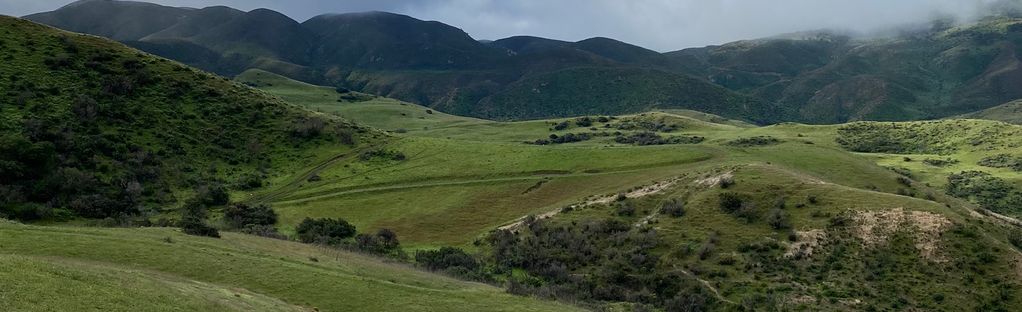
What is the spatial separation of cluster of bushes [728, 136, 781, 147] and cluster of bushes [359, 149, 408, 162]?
68.4m

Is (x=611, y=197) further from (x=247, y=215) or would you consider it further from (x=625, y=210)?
(x=247, y=215)

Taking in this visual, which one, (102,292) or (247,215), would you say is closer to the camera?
(102,292)

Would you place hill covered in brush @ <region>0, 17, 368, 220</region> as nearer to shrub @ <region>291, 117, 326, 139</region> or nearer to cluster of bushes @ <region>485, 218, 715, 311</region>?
shrub @ <region>291, 117, 326, 139</region>

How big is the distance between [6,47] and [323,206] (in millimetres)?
60438

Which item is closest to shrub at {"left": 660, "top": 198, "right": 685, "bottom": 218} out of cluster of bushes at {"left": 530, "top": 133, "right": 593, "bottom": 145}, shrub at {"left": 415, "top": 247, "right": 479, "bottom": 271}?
shrub at {"left": 415, "top": 247, "right": 479, "bottom": 271}

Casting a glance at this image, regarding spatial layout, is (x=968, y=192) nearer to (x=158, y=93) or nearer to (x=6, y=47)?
(x=158, y=93)

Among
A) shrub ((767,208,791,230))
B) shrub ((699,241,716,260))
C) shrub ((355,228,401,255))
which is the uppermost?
shrub ((767,208,791,230))

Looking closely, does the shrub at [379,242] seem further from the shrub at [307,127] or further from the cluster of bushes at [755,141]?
the cluster of bushes at [755,141]

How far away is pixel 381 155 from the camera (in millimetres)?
103250

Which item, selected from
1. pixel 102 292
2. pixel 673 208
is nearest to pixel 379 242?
pixel 673 208

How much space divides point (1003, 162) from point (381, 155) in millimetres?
127160

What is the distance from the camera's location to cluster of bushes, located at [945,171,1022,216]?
101 m

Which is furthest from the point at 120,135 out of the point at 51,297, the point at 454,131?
the point at 454,131

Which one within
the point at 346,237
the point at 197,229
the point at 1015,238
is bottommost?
the point at 346,237
